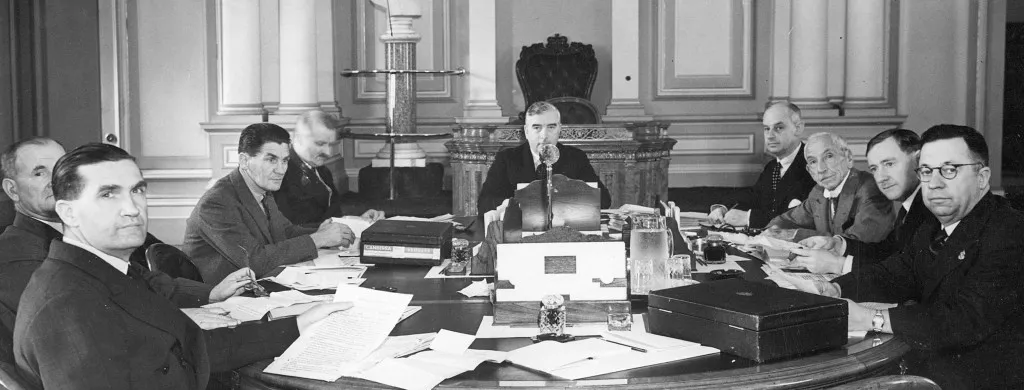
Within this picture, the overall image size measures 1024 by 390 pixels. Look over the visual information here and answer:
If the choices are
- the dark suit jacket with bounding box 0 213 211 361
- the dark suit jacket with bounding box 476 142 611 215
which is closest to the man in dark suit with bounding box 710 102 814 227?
the dark suit jacket with bounding box 476 142 611 215

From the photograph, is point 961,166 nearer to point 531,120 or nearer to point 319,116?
point 531,120

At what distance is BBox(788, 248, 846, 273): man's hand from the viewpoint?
322cm

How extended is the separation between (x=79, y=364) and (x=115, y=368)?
6 cm

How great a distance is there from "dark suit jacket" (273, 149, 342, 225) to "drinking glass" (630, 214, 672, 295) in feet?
7.34

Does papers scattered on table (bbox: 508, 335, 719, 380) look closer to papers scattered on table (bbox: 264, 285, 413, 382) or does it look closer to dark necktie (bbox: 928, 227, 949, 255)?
papers scattered on table (bbox: 264, 285, 413, 382)

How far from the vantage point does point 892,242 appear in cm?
349

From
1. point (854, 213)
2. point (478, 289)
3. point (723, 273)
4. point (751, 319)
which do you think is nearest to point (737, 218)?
point (854, 213)

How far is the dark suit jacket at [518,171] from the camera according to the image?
4.98m

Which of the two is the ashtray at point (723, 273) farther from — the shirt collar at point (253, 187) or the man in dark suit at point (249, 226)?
the shirt collar at point (253, 187)


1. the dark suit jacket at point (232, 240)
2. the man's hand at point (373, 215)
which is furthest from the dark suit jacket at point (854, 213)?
the dark suit jacket at point (232, 240)

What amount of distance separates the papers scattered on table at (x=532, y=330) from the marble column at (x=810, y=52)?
5.87 metres

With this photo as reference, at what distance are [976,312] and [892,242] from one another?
1.16 meters

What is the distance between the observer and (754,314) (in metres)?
2.05

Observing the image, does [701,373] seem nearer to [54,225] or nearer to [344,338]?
[344,338]
